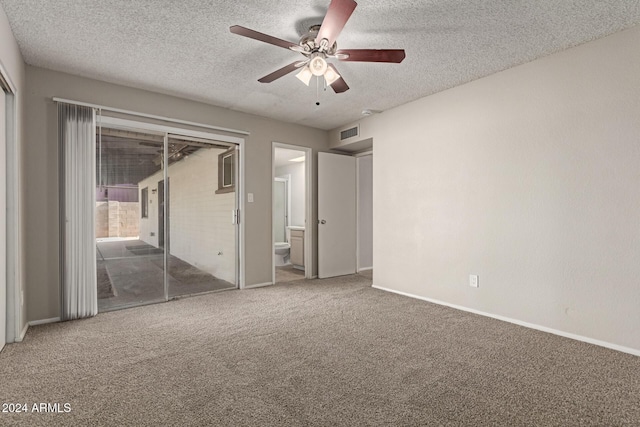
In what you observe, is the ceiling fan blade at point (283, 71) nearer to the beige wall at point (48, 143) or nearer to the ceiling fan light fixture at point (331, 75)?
the ceiling fan light fixture at point (331, 75)

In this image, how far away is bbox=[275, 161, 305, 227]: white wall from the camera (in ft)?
23.8

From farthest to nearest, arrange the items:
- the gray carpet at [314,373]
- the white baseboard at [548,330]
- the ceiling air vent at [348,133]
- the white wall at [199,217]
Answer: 1. the ceiling air vent at [348,133]
2. the white wall at [199,217]
3. the white baseboard at [548,330]
4. the gray carpet at [314,373]

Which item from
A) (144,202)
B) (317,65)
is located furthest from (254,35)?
(144,202)

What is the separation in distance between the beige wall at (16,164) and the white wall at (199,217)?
112cm

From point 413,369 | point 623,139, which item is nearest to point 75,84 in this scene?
point 413,369

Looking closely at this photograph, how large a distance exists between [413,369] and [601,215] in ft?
6.48

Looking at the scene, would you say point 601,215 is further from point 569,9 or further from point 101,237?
point 101,237

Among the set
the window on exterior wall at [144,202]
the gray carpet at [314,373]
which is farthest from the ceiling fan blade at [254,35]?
the window on exterior wall at [144,202]

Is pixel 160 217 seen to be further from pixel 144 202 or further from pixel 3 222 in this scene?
pixel 3 222

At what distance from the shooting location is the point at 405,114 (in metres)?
4.29

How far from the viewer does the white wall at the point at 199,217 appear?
4036 millimetres

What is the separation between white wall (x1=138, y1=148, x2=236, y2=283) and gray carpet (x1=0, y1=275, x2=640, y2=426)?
1.07 metres

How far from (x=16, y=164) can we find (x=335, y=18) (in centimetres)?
274

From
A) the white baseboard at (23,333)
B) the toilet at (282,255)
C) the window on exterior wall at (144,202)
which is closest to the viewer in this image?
the white baseboard at (23,333)
